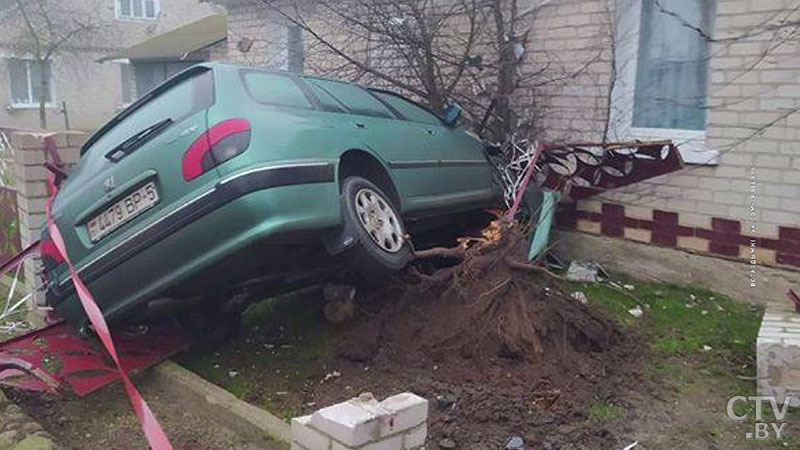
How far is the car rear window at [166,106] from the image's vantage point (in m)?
4.31

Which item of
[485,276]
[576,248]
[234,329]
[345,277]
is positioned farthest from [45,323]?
[576,248]

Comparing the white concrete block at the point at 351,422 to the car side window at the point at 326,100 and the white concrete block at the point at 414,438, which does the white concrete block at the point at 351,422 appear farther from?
the car side window at the point at 326,100

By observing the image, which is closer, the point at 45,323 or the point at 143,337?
the point at 143,337

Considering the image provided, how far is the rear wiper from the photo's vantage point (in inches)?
168

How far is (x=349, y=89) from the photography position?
18.2 feet

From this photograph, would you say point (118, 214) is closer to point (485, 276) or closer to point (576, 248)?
point (485, 276)

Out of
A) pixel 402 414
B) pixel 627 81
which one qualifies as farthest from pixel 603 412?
pixel 627 81

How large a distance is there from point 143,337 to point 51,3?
2977 centimetres

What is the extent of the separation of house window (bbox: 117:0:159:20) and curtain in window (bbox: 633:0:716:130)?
3192 cm

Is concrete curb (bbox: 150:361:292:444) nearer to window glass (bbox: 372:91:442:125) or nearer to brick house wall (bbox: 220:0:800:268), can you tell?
window glass (bbox: 372:91:442:125)

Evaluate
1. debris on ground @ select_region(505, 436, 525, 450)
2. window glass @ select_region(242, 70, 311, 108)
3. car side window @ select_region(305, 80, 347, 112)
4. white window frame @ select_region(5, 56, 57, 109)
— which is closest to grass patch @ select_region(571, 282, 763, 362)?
debris on ground @ select_region(505, 436, 525, 450)

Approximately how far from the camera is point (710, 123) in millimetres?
6086

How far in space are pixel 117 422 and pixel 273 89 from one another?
7.19 feet

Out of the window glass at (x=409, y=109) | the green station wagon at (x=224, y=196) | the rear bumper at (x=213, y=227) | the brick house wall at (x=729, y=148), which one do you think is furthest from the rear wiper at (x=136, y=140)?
the brick house wall at (x=729, y=148)
